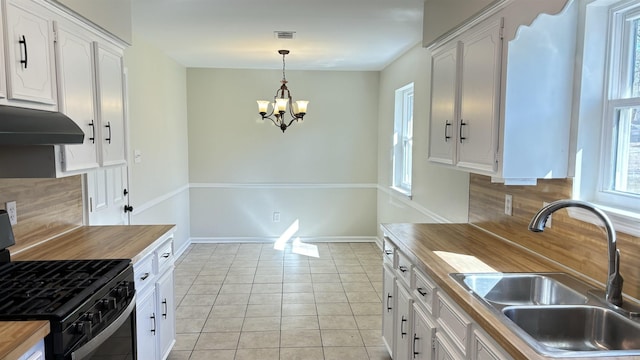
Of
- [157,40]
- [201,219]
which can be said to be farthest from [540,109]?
[201,219]

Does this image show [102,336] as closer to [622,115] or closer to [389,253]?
[389,253]

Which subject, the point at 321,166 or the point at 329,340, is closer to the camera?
the point at 329,340

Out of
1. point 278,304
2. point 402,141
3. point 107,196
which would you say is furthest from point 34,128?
point 402,141

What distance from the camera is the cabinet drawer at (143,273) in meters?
2.19

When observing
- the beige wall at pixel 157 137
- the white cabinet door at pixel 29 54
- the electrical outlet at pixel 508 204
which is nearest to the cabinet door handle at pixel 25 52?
the white cabinet door at pixel 29 54

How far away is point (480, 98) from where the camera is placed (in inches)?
83.2

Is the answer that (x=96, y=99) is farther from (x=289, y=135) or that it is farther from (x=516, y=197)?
(x=289, y=135)

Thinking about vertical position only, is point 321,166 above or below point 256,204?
Result: above

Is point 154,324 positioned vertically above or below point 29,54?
below

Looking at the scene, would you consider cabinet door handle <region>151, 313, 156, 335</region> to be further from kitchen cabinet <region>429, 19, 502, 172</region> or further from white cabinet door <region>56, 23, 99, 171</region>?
kitchen cabinet <region>429, 19, 502, 172</region>

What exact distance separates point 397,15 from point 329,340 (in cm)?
258

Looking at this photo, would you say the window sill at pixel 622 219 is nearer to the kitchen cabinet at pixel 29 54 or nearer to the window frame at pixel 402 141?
the kitchen cabinet at pixel 29 54

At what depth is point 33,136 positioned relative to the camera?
1.56 m

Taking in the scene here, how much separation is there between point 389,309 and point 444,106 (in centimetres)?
137
